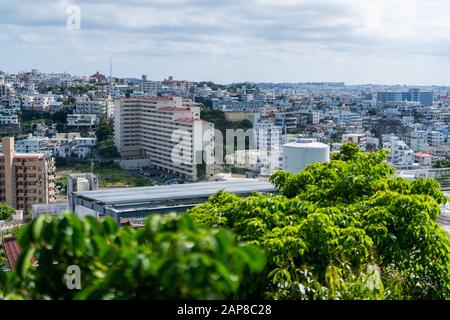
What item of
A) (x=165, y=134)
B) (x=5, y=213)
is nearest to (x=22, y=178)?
(x=5, y=213)

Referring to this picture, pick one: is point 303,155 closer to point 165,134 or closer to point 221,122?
point 165,134

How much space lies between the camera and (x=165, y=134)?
46.2 ft

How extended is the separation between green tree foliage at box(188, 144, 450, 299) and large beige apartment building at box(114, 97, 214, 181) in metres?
10.8

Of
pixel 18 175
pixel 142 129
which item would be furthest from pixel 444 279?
pixel 142 129

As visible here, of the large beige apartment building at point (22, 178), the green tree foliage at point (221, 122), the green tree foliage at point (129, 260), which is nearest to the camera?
the green tree foliage at point (129, 260)

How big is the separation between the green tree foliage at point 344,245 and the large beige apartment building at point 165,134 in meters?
10.8

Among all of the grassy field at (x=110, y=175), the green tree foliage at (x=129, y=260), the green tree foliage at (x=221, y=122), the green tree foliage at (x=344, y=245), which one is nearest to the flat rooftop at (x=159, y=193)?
the green tree foliage at (x=344, y=245)

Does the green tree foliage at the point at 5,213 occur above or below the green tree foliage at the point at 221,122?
below

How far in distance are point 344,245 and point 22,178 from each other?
28.2 feet

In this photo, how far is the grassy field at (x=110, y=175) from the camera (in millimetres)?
11891

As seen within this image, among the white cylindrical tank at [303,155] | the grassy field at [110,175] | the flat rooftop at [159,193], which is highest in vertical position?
the white cylindrical tank at [303,155]

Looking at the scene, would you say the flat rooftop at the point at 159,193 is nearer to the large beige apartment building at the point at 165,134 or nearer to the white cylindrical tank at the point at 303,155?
the white cylindrical tank at the point at 303,155

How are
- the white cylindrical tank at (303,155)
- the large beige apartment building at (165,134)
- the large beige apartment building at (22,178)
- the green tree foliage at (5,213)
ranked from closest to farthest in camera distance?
the white cylindrical tank at (303,155)
the green tree foliage at (5,213)
the large beige apartment building at (22,178)
the large beige apartment building at (165,134)
